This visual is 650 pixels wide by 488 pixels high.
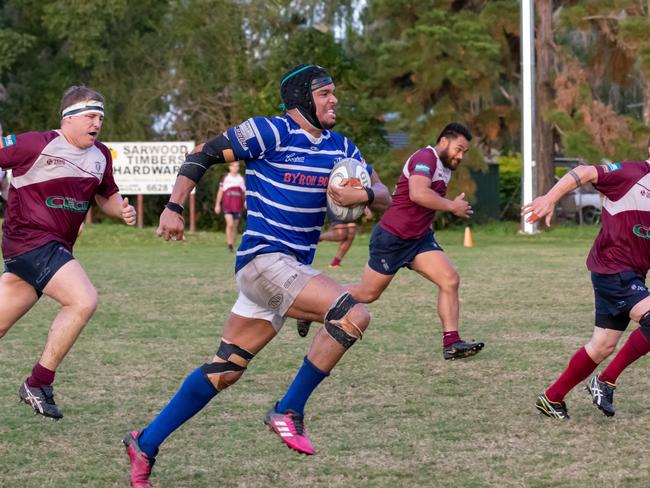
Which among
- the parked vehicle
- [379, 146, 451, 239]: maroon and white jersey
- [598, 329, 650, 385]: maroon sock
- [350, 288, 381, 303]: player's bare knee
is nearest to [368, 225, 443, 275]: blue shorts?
[379, 146, 451, 239]: maroon and white jersey

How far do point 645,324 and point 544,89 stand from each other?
87.3 feet

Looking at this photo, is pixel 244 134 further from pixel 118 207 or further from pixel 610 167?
pixel 610 167

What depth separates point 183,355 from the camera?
1017cm

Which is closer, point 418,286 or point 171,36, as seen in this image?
point 418,286

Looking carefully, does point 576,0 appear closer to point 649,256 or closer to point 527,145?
point 527,145

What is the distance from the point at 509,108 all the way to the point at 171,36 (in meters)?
10.9

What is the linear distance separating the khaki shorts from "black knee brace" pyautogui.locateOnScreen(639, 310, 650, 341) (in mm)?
2301

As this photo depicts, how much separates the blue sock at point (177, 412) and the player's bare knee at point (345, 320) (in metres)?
0.68

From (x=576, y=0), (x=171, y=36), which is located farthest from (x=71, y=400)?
(x=171, y=36)

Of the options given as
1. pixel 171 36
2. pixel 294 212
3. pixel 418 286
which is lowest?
pixel 418 286

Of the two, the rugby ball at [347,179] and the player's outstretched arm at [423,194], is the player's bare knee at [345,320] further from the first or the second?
the player's outstretched arm at [423,194]

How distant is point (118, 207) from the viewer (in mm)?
7336

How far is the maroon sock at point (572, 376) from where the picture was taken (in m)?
7.39

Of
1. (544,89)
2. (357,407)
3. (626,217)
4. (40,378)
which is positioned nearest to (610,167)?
(626,217)
